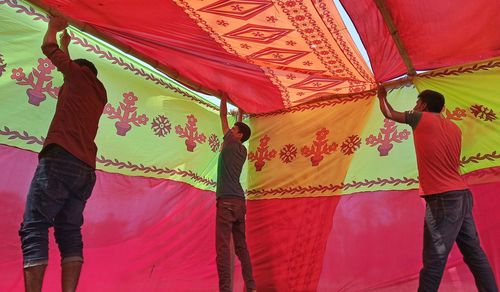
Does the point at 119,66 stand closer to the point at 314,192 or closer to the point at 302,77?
the point at 302,77

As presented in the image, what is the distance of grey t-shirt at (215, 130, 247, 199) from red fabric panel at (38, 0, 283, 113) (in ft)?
1.99

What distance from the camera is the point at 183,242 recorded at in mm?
4023

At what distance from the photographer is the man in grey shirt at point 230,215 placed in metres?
3.25

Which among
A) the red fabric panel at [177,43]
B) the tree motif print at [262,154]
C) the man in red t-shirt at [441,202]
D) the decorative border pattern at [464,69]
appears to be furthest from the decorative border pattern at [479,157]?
the tree motif print at [262,154]

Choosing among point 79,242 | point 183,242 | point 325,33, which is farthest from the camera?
point 183,242

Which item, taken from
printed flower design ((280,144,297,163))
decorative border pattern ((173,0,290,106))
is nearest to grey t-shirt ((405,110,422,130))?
decorative border pattern ((173,0,290,106))

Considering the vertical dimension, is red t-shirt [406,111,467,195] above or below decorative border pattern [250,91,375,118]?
below

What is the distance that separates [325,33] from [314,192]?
1.64 metres

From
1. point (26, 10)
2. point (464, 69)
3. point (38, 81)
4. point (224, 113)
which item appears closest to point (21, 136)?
point (38, 81)

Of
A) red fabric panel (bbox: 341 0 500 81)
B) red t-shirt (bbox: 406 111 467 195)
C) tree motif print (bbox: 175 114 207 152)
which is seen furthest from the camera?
tree motif print (bbox: 175 114 207 152)

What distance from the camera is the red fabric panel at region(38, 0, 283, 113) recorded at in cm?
282

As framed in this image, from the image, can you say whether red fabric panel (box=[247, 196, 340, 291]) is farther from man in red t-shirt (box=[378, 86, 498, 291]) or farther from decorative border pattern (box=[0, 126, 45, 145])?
decorative border pattern (box=[0, 126, 45, 145])

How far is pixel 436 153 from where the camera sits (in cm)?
246

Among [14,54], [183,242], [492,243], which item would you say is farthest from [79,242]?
[492,243]
